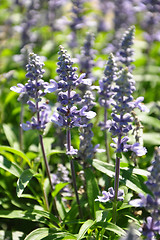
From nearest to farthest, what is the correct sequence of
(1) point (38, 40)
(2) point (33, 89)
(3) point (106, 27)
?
(2) point (33, 89), (1) point (38, 40), (3) point (106, 27)

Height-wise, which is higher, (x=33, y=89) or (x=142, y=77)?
(x=33, y=89)

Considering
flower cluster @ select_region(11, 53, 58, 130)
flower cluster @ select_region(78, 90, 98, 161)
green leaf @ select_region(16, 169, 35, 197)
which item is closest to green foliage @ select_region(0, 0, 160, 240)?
green leaf @ select_region(16, 169, 35, 197)

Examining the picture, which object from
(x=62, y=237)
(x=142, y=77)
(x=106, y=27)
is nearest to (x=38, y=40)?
(x=106, y=27)

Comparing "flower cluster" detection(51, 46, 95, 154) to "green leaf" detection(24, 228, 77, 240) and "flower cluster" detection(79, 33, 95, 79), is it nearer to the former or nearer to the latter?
"green leaf" detection(24, 228, 77, 240)

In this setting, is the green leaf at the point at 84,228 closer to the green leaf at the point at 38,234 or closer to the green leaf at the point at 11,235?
the green leaf at the point at 38,234

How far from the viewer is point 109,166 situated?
5363mm

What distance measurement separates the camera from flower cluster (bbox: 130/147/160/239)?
343cm

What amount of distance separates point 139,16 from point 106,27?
5738mm

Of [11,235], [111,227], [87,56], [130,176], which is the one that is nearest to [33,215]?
[11,235]

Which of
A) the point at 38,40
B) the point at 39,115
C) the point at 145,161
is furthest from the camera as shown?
the point at 38,40

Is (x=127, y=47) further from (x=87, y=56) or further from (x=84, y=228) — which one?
(x=84, y=228)

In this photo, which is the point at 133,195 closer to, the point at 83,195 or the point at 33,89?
the point at 83,195

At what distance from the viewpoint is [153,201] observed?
147 inches

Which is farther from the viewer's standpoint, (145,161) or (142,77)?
(142,77)
